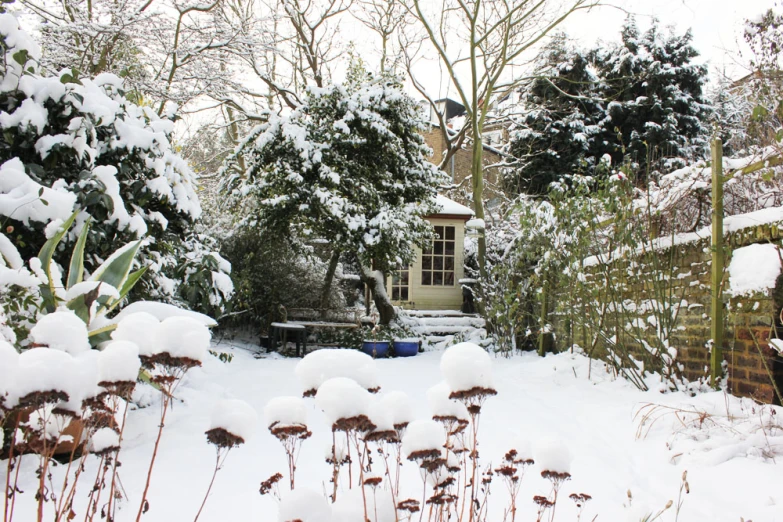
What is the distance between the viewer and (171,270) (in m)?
5.00

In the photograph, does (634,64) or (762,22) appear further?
(634,64)

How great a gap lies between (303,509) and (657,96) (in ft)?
54.0

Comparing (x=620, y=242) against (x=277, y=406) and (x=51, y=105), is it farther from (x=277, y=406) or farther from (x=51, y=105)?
(x=51, y=105)

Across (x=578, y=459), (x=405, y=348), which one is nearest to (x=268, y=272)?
(x=405, y=348)

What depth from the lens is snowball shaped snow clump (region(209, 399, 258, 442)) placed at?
1.29 m

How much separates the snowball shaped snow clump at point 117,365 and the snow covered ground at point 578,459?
537mm

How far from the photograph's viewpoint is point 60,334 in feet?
4.18

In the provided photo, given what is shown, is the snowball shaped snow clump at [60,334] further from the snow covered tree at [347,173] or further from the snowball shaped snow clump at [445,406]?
the snow covered tree at [347,173]

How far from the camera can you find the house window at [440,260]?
1336 centimetres

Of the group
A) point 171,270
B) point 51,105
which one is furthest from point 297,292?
point 51,105

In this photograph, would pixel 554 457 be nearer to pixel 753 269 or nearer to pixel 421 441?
pixel 421 441

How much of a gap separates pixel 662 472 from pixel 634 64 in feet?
48.7

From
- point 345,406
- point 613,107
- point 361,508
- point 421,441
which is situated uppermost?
point 613,107

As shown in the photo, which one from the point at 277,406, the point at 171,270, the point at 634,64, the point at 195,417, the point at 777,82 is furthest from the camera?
the point at 634,64
